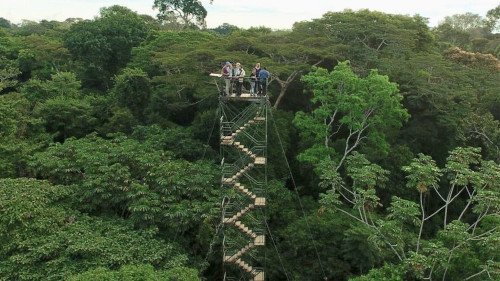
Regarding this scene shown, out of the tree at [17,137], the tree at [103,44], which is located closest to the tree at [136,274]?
the tree at [17,137]

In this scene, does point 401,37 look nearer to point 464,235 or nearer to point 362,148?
point 362,148

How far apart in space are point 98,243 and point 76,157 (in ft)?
20.7

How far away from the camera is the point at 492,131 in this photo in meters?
22.0

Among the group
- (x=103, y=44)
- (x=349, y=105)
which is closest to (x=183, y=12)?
(x=103, y=44)

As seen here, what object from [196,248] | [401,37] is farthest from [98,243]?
[401,37]

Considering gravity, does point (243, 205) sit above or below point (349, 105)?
below

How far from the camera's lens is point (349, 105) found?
17812 millimetres

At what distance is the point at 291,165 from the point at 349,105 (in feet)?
14.7

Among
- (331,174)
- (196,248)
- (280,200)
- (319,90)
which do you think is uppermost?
(319,90)

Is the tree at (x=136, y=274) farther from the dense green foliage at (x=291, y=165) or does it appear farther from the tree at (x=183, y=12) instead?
the tree at (x=183, y=12)

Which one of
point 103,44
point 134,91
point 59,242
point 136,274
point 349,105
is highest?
point 103,44

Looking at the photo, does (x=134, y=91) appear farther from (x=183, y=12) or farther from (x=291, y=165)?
(x=183, y=12)

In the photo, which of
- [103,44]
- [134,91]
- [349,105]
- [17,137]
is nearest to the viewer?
[349,105]

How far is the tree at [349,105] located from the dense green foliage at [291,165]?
7cm
